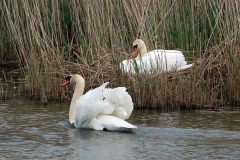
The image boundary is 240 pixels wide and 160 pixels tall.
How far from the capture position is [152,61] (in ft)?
37.8

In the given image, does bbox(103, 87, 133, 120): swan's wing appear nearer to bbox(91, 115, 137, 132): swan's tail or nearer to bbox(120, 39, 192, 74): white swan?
bbox(91, 115, 137, 132): swan's tail

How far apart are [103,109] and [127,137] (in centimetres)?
58

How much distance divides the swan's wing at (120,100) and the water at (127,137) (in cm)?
30

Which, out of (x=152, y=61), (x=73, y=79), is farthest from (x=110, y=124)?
(x=152, y=61)

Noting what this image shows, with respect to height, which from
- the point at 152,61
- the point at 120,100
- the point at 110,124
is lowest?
the point at 110,124

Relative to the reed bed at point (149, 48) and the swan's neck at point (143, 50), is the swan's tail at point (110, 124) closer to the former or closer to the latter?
the reed bed at point (149, 48)

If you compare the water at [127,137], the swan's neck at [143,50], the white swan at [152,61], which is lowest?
the water at [127,137]

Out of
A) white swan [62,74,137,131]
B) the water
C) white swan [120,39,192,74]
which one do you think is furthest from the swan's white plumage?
white swan [120,39,192,74]

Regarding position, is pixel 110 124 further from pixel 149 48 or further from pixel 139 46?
pixel 149 48

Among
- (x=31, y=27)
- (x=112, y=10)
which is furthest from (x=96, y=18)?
(x=31, y=27)

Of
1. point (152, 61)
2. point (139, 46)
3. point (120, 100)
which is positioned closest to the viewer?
point (120, 100)

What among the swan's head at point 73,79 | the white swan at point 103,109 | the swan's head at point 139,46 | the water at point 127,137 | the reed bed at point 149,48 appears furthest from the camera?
the swan's head at point 139,46

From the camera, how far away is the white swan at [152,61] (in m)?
→ 11.2

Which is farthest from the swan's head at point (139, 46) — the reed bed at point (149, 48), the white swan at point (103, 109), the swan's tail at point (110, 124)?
the swan's tail at point (110, 124)
